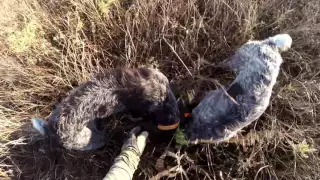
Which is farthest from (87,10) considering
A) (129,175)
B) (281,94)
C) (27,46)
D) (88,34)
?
(281,94)

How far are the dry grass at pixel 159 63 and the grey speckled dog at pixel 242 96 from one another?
1.12 feet

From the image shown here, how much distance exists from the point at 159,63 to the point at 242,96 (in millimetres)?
1033

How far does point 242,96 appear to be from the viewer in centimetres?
221

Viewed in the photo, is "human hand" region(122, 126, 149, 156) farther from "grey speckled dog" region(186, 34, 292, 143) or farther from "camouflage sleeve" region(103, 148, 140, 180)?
"grey speckled dog" region(186, 34, 292, 143)

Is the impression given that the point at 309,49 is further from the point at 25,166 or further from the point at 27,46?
the point at 25,166

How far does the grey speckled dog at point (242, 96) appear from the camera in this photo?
2089 millimetres

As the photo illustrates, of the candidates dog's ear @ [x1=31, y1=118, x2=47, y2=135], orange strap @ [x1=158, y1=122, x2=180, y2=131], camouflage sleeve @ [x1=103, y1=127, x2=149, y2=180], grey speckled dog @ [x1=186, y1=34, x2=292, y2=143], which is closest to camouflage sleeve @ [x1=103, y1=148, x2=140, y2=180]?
camouflage sleeve @ [x1=103, y1=127, x2=149, y2=180]

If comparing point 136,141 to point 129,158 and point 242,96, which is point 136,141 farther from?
point 242,96

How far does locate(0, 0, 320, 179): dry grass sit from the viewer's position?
273cm

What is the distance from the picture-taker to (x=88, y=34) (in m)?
3.20

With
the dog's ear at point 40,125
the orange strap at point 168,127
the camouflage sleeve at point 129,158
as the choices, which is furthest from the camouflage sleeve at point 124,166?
the dog's ear at point 40,125

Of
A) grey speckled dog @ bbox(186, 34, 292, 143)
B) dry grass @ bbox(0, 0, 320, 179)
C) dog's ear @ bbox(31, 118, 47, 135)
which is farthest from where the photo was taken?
dry grass @ bbox(0, 0, 320, 179)

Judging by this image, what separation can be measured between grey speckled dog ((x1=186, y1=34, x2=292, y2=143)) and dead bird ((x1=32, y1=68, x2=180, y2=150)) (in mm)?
228

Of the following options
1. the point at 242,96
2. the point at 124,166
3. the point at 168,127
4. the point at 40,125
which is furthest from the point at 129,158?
the point at 242,96
